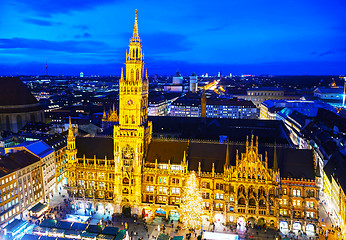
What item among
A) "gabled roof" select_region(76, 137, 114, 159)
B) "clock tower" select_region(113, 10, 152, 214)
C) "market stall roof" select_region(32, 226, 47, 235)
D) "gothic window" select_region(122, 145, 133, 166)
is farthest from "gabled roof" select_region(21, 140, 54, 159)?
"market stall roof" select_region(32, 226, 47, 235)

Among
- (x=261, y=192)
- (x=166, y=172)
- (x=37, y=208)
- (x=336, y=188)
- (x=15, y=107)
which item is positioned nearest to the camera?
(x=261, y=192)

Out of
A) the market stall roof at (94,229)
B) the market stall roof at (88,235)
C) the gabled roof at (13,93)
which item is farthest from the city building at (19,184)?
the gabled roof at (13,93)

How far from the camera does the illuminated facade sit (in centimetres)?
6688

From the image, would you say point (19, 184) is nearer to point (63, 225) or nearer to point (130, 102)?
point (63, 225)

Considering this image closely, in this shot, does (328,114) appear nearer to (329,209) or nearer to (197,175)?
(329,209)

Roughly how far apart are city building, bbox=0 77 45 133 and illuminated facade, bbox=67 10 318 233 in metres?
78.9

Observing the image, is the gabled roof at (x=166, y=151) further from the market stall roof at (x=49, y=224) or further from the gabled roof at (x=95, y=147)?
the market stall roof at (x=49, y=224)

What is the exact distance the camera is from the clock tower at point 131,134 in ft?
237

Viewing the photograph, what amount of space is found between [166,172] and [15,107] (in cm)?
10146

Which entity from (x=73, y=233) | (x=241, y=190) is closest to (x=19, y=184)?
(x=73, y=233)

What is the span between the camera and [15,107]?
144250 millimetres

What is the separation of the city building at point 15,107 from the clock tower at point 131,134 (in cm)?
9052

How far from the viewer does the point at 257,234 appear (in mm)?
64938

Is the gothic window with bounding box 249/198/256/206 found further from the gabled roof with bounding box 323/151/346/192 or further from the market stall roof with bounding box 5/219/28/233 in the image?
Answer: the market stall roof with bounding box 5/219/28/233
